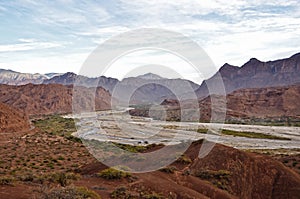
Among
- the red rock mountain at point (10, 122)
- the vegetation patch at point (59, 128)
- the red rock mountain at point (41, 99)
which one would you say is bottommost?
the vegetation patch at point (59, 128)

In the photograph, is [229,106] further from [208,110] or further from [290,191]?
[290,191]

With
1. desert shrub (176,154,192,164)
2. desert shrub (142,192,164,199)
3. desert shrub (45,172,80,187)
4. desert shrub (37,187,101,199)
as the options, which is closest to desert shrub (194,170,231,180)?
desert shrub (176,154,192,164)

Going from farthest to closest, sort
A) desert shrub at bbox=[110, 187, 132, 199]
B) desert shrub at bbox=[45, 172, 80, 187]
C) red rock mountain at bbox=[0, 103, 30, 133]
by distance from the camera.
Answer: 1. red rock mountain at bbox=[0, 103, 30, 133]
2. desert shrub at bbox=[45, 172, 80, 187]
3. desert shrub at bbox=[110, 187, 132, 199]

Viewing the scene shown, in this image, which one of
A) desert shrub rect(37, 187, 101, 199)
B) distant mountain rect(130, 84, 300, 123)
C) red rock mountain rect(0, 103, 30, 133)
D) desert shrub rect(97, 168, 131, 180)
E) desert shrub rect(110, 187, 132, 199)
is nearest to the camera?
desert shrub rect(37, 187, 101, 199)

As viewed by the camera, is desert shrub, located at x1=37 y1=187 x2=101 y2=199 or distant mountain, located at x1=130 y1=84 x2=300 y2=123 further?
distant mountain, located at x1=130 y1=84 x2=300 y2=123

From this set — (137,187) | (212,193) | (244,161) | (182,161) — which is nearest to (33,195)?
(137,187)

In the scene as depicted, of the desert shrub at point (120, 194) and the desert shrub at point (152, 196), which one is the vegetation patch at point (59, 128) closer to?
the desert shrub at point (120, 194)

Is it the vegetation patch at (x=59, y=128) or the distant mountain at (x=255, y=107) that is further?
the distant mountain at (x=255, y=107)

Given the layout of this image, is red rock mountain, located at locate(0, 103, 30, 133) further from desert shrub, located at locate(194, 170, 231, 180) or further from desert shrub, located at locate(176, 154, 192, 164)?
desert shrub, located at locate(194, 170, 231, 180)

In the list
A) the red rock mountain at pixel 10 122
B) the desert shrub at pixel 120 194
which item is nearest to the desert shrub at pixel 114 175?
the desert shrub at pixel 120 194
